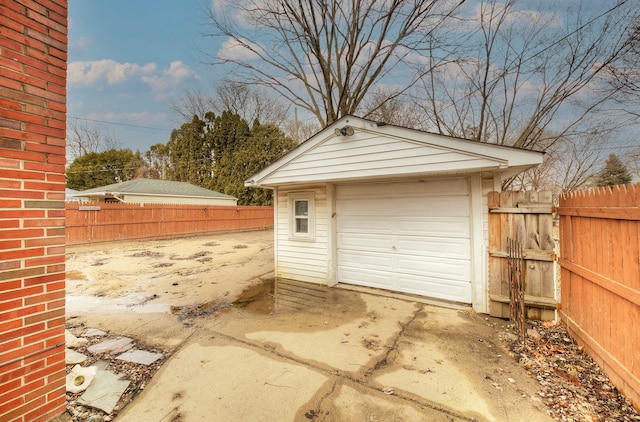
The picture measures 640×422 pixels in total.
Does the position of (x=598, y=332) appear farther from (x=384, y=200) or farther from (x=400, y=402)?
(x=384, y=200)

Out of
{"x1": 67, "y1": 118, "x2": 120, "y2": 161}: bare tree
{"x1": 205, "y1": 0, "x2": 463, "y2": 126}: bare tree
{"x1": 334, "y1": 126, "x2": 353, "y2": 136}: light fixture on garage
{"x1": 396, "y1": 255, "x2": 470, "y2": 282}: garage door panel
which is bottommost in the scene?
{"x1": 396, "y1": 255, "x2": 470, "y2": 282}: garage door panel

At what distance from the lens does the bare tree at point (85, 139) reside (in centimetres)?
2855

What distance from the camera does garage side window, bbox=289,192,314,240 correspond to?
6.18 metres

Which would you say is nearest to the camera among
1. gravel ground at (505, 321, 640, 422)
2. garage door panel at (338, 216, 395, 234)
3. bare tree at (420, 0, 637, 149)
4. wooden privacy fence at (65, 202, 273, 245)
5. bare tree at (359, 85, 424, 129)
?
gravel ground at (505, 321, 640, 422)

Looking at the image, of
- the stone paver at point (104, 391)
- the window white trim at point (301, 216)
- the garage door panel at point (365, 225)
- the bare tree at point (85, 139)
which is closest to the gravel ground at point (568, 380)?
the garage door panel at point (365, 225)

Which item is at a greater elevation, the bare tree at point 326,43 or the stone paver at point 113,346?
the bare tree at point 326,43

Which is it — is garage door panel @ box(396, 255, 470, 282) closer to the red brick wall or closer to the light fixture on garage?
the light fixture on garage

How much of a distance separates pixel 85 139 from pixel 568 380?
40.2 meters

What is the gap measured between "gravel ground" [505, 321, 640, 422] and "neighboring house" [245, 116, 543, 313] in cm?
101

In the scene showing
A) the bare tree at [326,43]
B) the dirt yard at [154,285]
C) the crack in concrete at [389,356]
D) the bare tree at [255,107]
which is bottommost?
the crack in concrete at [389,356]

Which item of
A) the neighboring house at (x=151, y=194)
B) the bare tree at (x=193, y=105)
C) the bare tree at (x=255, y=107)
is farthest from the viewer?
the bare tree at (x=193, y=105)

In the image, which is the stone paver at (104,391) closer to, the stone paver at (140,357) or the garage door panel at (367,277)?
the stone paver at (140,357)

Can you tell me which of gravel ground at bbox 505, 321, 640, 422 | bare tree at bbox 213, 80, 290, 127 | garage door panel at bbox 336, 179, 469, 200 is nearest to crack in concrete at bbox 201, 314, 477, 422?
gravel ground at bbox 505, 321, 640, 422

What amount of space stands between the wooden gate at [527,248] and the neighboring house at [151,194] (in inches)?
776
